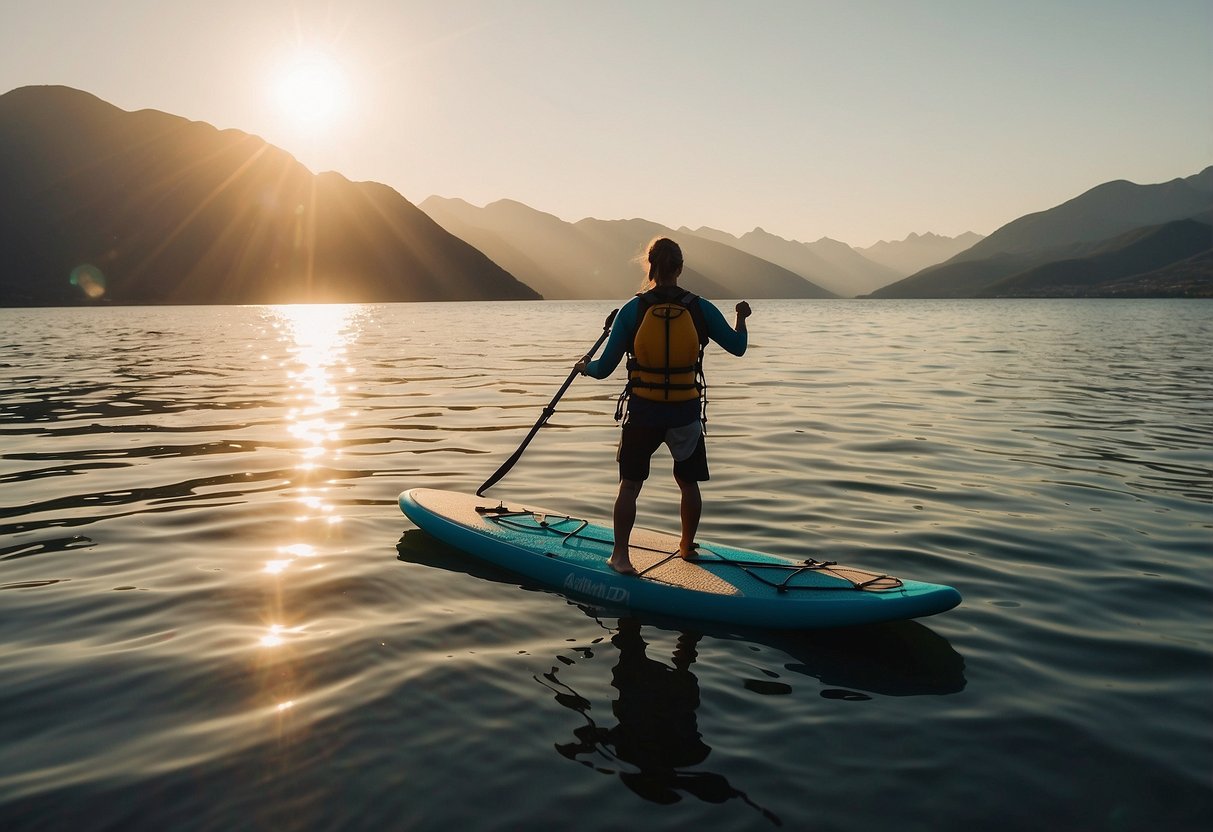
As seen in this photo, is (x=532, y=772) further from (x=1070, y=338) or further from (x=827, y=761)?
(x=1070, y=338)

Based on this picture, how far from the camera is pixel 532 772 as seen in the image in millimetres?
4207

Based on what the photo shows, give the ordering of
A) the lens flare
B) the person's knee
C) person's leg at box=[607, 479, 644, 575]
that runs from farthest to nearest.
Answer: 1. the lens flare
2. the person's knee
3. person's leg at box=[607, 479, 644, 575]

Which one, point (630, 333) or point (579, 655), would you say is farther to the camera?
point (630, 333)

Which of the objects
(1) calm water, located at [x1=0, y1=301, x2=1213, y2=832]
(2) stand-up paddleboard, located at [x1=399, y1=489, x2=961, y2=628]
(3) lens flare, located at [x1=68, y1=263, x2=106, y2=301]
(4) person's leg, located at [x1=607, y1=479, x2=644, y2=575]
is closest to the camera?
(1) calm water, located at [x1=0, y1=301, x2=1213, y2=832]

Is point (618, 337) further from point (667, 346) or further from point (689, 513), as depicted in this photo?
point (689, 513)

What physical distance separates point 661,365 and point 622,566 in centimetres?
170

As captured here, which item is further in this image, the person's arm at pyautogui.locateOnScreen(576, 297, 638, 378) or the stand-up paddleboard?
the person's arm at pyautogui.locateOnScreen(576, 297, 638, 378)

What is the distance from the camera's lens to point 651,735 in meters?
4.64

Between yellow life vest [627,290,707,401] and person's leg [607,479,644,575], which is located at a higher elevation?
yellow life vest [627,290,707,401]

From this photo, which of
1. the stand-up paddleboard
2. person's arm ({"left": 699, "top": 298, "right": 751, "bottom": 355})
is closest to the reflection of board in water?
the stand-up paddleboard

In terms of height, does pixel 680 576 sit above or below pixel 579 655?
above

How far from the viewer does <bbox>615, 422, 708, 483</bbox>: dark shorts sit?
22.0ft

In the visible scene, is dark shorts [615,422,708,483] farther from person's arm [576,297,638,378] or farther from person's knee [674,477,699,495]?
person's arm [576,297,638,378]

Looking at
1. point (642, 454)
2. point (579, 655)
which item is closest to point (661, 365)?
point (642, 454)
